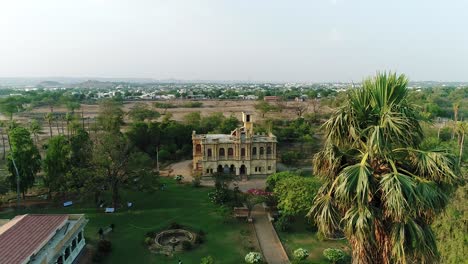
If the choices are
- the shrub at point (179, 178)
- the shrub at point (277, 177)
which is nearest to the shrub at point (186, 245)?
the shrub at point (277, 177)

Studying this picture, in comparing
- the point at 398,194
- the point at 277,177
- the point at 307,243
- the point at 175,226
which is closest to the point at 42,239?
the point at 175,226

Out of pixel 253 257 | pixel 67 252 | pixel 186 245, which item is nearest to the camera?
pixel 67 252

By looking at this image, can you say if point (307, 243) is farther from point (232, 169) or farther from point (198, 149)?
point (198, 149)

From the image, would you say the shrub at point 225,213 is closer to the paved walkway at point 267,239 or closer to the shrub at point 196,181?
the paved walkway at point 267,239

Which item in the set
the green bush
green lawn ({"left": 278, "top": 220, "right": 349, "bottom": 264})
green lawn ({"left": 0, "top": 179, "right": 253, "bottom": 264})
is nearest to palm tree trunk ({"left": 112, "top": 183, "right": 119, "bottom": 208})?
green lawn ({"left": 0, "top": 179, "right": 253, "bottom": 264})

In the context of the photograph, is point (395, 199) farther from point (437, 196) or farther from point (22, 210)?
point (22, 210)

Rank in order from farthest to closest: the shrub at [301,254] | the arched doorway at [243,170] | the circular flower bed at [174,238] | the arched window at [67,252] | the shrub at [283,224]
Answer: the arched doorway at [243,170]
the shrub at [283,224]
the circular flower bed at [174,238]
the shrub at [301,254]
the arched window at [67,252]

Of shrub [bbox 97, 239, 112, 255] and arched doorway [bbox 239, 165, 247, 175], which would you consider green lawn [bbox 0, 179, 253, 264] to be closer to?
shrub [bbox 97, 239, 112, 255]
